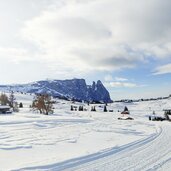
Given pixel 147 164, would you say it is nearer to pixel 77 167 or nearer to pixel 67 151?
pixel 77 167

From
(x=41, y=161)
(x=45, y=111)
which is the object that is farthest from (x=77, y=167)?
(x=45, y=111)

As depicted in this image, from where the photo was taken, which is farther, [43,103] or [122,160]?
[43,103]

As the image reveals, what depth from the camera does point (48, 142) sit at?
758 inches

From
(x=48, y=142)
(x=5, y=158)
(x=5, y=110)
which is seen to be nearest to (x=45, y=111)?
(x=5, y=110)

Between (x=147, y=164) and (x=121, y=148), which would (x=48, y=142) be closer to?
(x=121, y=148)

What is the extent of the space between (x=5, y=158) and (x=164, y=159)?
688 centimetres

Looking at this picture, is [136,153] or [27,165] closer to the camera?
[27,165]

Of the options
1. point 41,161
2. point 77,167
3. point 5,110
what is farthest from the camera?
point 5,110

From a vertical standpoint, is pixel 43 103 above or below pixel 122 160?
above

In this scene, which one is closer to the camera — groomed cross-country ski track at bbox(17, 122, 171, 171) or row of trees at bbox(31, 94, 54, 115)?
groomed cross-country ski track at bbox(17, 122, 171, 171)

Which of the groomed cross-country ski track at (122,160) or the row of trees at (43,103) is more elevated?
the row of trees at (43,103)

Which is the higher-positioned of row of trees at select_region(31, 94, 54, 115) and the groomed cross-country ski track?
row of trees at select_region(31, 94, 54, 115)

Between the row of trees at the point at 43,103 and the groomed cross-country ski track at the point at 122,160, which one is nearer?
the groomed cross-country ski track at the point at 122,160

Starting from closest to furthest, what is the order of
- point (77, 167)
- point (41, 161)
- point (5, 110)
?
point (77, 167), point (41, 161), point (5, 110)
